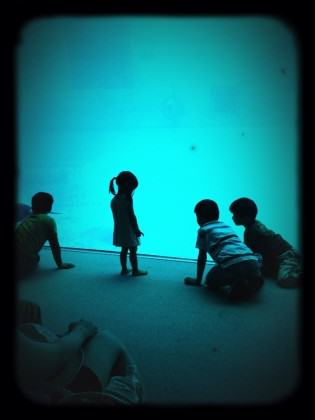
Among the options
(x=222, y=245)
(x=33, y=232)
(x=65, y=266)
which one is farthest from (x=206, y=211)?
(x=33, y=232)

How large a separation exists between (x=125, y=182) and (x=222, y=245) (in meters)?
0.67

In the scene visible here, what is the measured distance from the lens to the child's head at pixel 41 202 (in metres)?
1.74

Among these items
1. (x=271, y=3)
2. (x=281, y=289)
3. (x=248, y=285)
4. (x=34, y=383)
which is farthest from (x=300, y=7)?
(x=281, y=289)

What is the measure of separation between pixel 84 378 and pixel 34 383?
18 centimetres

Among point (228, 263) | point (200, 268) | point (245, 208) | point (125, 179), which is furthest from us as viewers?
point (245, 208)

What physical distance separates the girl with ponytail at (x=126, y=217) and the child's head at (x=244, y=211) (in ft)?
2.09

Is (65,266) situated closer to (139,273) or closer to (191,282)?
(139,273)

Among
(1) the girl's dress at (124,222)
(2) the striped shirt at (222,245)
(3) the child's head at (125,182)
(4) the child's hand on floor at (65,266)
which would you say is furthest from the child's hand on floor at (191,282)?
(4) the child's hand on floor at (65,266)

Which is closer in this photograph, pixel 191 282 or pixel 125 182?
pixel 191 282

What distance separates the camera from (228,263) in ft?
4.61

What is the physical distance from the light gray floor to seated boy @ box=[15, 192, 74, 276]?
0.26ft

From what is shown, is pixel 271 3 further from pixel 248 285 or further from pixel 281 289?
pixel 281 289

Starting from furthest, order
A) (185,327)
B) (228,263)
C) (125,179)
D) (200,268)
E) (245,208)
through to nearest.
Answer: (245,208) → (125,179) → (200,268) → (228,263) → (185,327)

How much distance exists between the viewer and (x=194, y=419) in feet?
1.92
